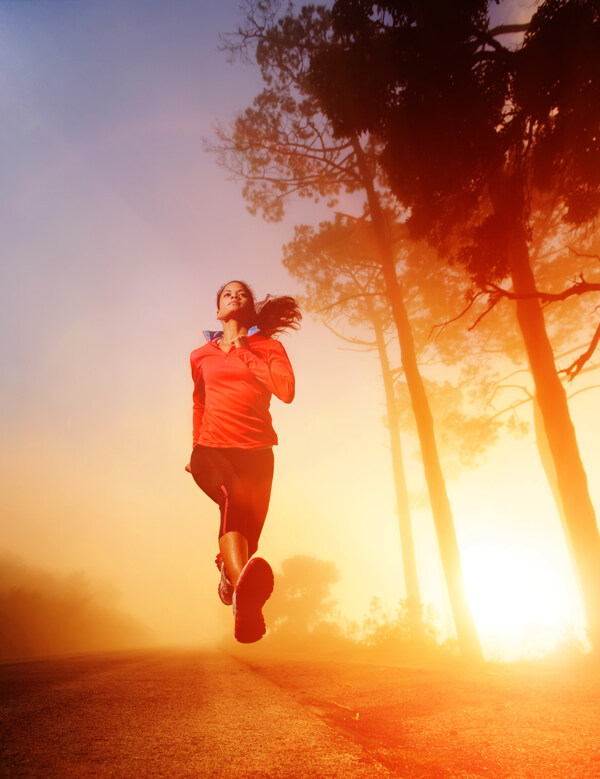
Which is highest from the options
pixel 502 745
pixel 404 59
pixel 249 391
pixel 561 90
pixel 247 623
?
pixel 404 59

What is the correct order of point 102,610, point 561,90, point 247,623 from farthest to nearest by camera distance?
point 102,610, point 561,90, point 247,623

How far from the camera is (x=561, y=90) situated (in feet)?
21.1

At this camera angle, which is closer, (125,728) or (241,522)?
(241,522)

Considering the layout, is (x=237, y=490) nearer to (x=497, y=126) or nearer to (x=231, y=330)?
(x=231, y=330)

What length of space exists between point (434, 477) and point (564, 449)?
8.47ft

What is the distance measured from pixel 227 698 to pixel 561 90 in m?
7.99

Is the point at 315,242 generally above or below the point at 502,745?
above

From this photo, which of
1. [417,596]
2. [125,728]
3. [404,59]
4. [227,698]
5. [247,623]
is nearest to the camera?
[247,623]

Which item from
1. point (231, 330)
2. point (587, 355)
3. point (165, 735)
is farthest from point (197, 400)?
point (587, 355)

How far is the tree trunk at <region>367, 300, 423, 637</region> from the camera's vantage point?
1420 cm

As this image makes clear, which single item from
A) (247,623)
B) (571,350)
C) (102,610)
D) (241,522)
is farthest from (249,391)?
(102,610)

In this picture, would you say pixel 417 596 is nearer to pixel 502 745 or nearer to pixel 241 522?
pixel 502 745

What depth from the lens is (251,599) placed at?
2014 mm

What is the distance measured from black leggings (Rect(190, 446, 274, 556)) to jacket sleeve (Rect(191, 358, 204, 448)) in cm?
19
